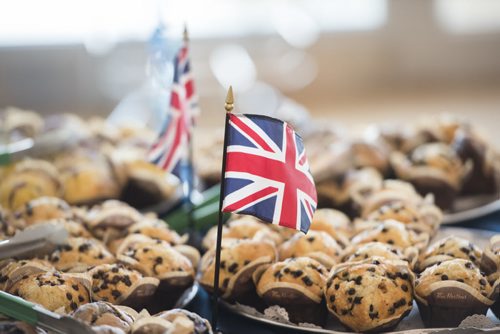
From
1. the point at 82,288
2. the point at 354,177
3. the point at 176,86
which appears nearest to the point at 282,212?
the point at 82,288

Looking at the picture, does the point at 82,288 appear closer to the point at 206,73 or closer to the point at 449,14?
the point at 206,73

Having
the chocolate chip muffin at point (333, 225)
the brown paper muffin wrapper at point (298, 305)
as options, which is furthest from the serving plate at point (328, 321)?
the chocolate chip muffin at point (333, 225)

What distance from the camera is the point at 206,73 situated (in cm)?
838

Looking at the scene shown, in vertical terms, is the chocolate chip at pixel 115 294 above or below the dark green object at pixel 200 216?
above

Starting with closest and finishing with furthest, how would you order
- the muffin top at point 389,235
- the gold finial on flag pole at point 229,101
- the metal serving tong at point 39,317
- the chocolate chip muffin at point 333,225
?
the metal serving tong at point 39,317, the gold finial on flag pole at point 229,101, the muffin top at point 389,235, the chocolate chip muffin at point 333,225

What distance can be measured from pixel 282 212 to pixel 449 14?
29.3 feet

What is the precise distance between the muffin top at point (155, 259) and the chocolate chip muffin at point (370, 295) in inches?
17.2

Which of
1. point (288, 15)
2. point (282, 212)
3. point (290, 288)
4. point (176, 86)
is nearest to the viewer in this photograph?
point (282, 212)

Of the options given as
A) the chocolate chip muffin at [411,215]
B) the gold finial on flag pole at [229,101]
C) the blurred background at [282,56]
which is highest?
the gold finial on flag pole at [229,101]

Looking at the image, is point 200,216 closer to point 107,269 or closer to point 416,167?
point 107,269

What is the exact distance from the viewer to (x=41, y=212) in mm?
2439

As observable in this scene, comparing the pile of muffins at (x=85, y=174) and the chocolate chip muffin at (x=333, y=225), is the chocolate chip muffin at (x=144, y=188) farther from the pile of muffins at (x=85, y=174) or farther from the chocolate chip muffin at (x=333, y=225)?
the chocolate chip muffin at (x=333, y=225)

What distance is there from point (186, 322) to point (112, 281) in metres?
0.46

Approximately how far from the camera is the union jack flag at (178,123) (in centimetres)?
260
